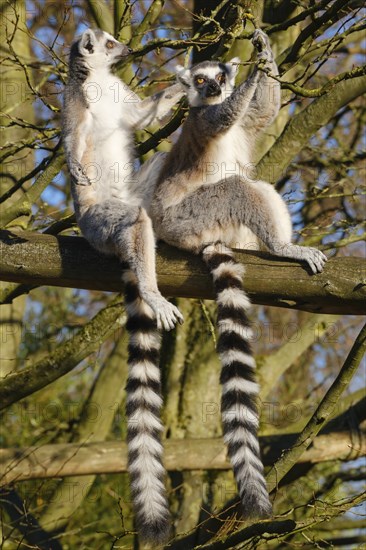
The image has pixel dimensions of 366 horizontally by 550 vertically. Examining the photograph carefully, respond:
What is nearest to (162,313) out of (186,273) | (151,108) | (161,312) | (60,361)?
(161,312)

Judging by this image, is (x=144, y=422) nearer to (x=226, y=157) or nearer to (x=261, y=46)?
(x=226, y=157)

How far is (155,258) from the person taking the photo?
4934 mm

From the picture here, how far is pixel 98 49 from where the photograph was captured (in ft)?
19.9

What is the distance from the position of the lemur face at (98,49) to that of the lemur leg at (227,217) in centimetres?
139

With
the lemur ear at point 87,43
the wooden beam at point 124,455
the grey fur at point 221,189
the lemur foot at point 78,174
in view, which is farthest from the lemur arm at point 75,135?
the wooden beam at point 124,455

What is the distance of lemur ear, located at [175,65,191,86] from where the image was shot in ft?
19.4

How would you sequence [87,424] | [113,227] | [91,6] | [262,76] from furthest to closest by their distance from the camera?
[87,424] < [91,6] < [262,76] < [113,227]

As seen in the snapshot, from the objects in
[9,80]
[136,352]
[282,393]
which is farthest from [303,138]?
[282,393]

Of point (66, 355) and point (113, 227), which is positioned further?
point (66, 355)

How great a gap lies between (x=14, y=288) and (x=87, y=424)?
119 inches

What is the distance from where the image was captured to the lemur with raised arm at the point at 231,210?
443 centimetres

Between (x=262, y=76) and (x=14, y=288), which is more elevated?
(x=262, y=76)

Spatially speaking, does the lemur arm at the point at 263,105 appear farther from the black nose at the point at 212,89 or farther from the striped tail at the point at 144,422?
the striped tail at the point at 144,422

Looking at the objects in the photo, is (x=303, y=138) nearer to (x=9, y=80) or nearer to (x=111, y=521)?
(x=9, y=80)
